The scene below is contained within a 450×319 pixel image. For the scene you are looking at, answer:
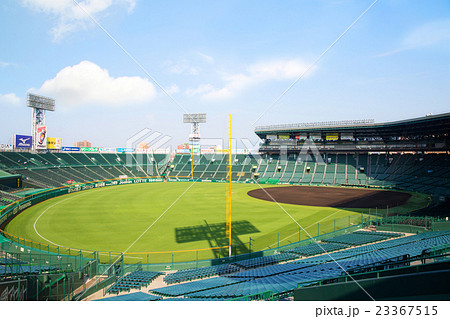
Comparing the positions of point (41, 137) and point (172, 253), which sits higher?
point (41, 137)

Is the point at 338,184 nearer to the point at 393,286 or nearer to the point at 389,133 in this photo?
the point at 389,133

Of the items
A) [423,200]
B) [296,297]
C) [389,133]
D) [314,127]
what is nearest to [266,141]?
[314,127]

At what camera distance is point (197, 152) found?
88.5 metres

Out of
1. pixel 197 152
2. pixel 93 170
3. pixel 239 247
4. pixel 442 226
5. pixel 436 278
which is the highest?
pixel 197 152

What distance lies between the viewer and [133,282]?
12.8 meters

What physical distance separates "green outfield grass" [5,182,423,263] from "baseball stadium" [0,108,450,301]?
0.16 metres

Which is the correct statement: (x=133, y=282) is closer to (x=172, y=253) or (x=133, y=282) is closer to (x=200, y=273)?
(x=200, y=273)

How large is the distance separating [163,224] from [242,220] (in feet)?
28.1

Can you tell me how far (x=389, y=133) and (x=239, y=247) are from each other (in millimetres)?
53749

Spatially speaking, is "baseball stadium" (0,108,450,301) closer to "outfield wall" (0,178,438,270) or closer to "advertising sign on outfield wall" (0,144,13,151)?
"outfield wall" (0,178,438,270)

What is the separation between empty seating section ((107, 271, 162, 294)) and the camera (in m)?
12.0

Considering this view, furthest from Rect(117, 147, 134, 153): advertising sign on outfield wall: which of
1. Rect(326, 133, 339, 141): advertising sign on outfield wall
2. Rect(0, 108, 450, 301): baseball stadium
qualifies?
Rect(326, 133, 339, 141): advertising sign on outfield wall

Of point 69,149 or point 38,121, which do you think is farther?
point 69,149

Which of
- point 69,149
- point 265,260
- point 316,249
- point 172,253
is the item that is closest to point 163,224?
point 172,253
